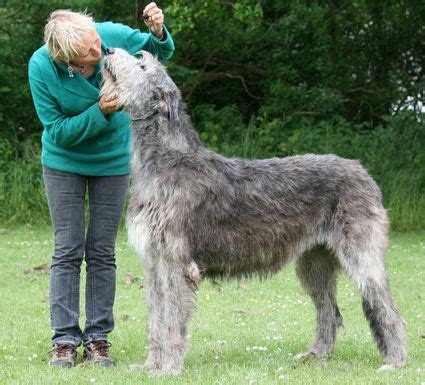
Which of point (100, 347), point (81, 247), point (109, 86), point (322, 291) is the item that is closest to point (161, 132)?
point (109, 86)

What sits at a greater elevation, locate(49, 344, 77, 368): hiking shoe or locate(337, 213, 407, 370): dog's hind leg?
locate(337, 213, 407, 370): dog's hind leg

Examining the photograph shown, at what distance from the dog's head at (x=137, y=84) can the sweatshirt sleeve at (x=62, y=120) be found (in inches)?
7.3

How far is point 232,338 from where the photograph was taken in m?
7.02

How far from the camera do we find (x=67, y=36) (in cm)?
566

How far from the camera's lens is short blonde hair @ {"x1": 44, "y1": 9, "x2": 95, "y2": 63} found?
566cm

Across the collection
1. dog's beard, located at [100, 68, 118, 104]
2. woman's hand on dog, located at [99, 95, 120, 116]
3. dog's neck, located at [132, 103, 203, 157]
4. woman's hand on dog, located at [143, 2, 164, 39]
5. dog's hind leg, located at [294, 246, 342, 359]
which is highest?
woman's hand on dog, located at [143, 2, 164, 39]

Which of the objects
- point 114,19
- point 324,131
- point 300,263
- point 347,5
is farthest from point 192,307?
point 347,5

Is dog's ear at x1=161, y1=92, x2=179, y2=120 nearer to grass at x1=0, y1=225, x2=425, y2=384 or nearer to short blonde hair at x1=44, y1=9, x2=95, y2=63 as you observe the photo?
short blonde hair at x1=44, y1=9, x2=95, y2=63

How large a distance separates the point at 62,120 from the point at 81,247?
95cm

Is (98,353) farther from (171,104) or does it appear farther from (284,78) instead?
(284,78)

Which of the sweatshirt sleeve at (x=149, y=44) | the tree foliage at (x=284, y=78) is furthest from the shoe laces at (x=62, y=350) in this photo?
the tree foliage at (x=284, y=78)

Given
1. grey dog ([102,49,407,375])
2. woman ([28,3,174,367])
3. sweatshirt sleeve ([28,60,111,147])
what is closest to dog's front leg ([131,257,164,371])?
grey dog ([102,49,407,375])

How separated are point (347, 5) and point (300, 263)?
448 inches

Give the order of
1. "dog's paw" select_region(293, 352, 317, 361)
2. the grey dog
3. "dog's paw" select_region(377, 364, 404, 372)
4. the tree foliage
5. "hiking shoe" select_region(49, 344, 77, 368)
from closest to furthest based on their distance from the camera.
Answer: the grey dog → "dog's paw" select_region(377, 364, 404, 372) → "hiking shoe" select_region(49, 344, 77, 368) → "dog's paw" select_region(293, 352, 317, 361) → the tree foliage
